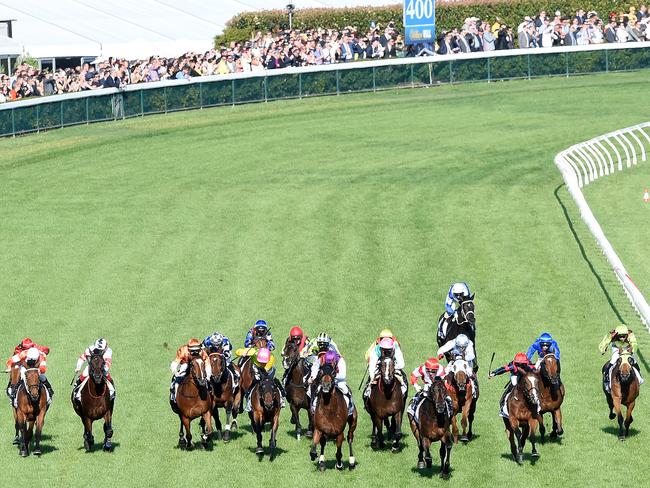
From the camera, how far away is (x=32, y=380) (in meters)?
16.2

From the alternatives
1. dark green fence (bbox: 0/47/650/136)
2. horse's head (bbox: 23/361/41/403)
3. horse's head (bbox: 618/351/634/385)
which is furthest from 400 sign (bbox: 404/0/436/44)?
horse's head (bbox: 23/361/41/403)

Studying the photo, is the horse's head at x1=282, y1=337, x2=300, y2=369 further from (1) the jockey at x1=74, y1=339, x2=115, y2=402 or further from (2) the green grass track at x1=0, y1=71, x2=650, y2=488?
(1) the jockey at x1=74, y1=339, x2=115, y2=402

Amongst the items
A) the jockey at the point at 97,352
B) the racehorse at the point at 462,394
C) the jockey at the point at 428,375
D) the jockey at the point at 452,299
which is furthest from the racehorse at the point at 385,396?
the jockey at the point at 97,352

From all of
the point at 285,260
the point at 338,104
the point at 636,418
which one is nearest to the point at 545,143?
the point at 338,104

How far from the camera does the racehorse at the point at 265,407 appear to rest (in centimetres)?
1639

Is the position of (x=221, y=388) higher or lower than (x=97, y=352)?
lower

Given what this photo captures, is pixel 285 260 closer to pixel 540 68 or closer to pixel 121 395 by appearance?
Result: pixel 121 395

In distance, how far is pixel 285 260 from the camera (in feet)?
89.5

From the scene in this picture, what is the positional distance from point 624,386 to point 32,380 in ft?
24.2

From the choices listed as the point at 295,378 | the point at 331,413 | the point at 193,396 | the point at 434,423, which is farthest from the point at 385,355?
the point at 193,396

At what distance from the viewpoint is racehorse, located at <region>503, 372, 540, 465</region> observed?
1605 cm

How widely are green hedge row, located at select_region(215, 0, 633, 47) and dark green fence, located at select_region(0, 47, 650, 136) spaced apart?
791 centimetres

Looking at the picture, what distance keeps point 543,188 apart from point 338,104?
14.3 meters

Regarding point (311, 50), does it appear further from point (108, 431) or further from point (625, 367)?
point (625, 367)
